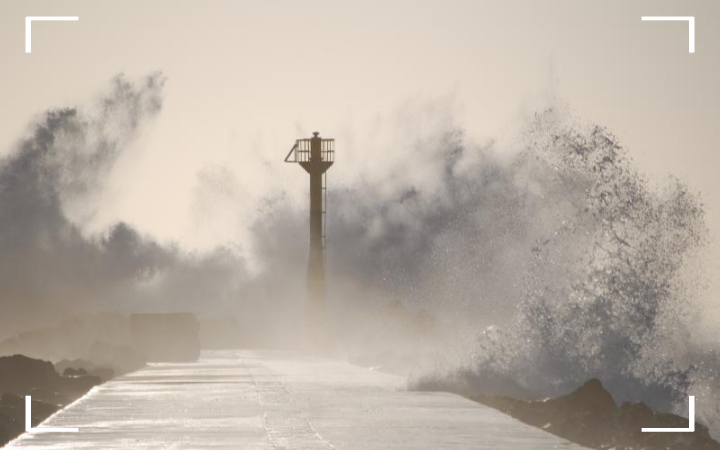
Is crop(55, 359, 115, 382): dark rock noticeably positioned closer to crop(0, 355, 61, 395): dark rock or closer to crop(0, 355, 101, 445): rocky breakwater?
crop(0, 355, 101, 445): rocky breakwater

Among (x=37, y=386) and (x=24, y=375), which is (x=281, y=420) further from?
(x=24, y=375)

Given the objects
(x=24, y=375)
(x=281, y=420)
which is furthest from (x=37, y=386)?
(x=281, y=420)

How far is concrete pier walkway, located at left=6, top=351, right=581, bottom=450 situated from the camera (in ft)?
74.7

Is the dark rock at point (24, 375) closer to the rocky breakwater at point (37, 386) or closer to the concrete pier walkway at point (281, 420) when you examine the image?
the rocky breakwater at point (37, 386)

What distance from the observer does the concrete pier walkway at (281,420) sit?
74.7ft

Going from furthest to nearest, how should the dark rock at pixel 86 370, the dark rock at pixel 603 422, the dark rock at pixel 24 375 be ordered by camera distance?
the dark rock at pixel 86 370 < the dark rock at pixel 24 375 < the dark rock at pixel 603 422

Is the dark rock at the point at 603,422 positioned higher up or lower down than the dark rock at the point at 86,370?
higher up

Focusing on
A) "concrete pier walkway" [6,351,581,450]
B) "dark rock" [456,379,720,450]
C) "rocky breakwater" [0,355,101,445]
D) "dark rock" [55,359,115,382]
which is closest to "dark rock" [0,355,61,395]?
"rocky breakwater" [0,355,101,445]

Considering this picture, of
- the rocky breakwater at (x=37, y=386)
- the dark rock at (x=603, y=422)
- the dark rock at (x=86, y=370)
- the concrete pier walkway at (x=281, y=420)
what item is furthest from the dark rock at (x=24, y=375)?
the dark rock at (x=603, y=422)

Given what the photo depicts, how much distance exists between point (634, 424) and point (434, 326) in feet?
188

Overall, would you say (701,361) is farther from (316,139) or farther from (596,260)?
(316,139)

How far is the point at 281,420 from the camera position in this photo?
27.6 meters

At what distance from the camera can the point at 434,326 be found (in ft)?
269

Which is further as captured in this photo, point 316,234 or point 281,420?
point 316,234
